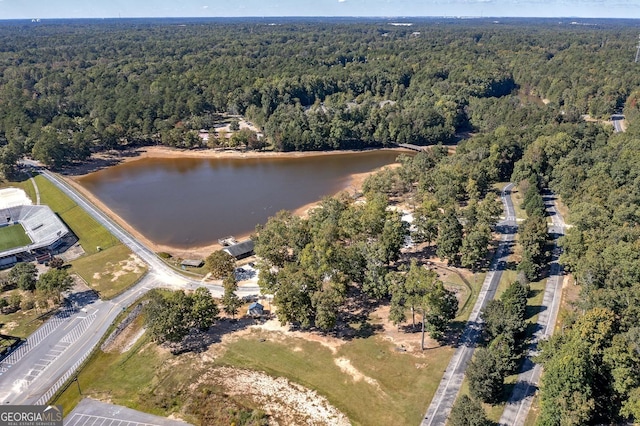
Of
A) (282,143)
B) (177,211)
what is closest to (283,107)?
(282,143)

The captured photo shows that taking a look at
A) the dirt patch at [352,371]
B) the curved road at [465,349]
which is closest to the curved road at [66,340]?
the dirt patch at [352,371]

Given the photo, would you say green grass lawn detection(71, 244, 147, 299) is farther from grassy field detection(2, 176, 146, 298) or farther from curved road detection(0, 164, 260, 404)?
curved road detection(0, 164, 260, 404)

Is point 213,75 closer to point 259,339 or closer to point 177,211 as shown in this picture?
point 177,211

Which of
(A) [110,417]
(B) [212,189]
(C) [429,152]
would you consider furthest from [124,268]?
(C) [429,152]

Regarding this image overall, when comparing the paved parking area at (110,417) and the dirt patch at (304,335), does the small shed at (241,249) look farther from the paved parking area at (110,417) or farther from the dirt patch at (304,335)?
the paved parking area at (110,417)

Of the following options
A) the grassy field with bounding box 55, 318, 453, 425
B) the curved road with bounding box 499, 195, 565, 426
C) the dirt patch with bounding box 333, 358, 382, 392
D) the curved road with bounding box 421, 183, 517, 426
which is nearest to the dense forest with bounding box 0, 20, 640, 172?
the curved road with bounding box 421, 183, 517, 426

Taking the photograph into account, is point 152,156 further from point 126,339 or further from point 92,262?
point 126,339
